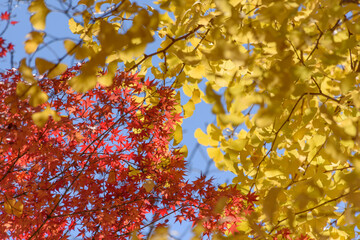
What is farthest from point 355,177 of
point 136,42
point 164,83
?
point 164,83

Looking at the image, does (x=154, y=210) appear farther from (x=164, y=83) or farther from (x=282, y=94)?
(x=282, y=94)

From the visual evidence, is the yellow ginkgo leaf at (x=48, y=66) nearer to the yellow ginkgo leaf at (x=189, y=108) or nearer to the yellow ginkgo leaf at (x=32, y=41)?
the yellow ginkgo leaf at (x=32, y=41)

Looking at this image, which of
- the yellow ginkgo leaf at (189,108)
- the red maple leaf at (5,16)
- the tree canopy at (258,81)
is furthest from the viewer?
the red maple leaf at (5,16)

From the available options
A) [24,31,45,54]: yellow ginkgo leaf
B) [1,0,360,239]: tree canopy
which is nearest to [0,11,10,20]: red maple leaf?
[1,0,360,239]: tree canopy

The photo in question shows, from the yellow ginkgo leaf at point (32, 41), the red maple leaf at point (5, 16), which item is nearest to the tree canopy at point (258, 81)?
the yellow ginkgo leaf at point (32, 41)

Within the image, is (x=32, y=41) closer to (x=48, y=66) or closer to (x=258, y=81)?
(x=48, y=66)

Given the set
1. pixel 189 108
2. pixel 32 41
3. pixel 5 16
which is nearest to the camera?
pixel 32 41

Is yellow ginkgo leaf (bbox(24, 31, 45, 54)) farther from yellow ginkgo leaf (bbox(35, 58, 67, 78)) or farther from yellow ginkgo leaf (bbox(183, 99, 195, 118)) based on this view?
yellow ginkgo leaf (bbox(183, 99, 195, 118))

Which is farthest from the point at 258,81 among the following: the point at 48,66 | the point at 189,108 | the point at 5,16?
the point at 5,16

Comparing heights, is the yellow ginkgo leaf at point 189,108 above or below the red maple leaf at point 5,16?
below

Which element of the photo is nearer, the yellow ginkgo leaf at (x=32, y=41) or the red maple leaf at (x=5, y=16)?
the yellow ginkgo leaf at (x=32, y=41)

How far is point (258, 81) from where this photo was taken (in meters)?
1.16

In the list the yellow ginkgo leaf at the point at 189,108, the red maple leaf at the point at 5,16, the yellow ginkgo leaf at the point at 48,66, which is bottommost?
the yellow ginkgo leaf at the point at 48,66

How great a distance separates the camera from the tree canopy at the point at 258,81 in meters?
1.07
